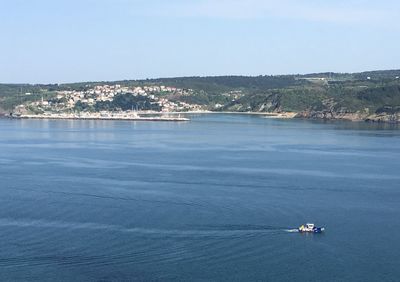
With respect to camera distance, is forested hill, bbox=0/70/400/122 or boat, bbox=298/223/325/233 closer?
boat, bbox=298/223/325/233

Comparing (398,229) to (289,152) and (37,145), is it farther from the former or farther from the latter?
(37,145)

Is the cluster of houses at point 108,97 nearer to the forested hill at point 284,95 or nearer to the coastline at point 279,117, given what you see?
the forested hill at point 284,95

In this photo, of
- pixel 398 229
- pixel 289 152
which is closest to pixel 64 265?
pixel 398 229

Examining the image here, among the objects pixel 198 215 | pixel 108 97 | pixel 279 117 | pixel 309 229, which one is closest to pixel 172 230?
pixel 198 215

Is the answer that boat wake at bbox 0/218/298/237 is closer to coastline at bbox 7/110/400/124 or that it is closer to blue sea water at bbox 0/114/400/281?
blue sea water at bbox 0/114/400/281

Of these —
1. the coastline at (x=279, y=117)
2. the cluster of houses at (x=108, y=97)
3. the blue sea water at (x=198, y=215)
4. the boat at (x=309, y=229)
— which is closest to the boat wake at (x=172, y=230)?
the blue sea water at (x=198, y=215)

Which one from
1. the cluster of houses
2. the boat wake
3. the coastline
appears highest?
the cluster of houses

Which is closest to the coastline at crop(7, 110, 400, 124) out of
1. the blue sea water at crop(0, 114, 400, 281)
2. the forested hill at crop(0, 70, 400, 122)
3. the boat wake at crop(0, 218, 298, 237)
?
the forested hill at crop(0, 70, 400, 122)
